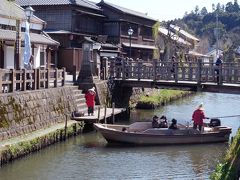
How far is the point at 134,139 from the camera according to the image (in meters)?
21.4

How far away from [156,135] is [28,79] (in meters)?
6.82

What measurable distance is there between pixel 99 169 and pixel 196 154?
546 centimetres

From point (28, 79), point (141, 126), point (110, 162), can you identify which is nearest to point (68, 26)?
point (28, 79)

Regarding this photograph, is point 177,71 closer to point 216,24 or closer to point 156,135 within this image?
point 156,135

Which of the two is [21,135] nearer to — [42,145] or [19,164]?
[42,145]

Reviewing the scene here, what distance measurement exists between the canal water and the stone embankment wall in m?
1.46

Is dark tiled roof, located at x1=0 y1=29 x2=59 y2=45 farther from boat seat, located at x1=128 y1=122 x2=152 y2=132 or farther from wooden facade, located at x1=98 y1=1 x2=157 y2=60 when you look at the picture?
wooden facade, located at x1=98 y1=1 x2=157 y2=60

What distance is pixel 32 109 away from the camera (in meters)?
20.5

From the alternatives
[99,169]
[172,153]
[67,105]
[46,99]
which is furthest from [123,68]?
[99,169]

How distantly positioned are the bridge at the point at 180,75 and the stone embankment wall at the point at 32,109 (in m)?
6.25

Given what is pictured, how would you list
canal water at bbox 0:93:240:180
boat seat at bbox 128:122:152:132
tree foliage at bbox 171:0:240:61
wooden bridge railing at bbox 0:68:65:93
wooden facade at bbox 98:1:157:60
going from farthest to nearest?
tree foliage at bbox 171:0:240:61
wooden facade at bbox 98:1:157:60
boat seat at bbox 128:122:152:132
wooden bridge railing at bbox 0:68:65:93
canal water at bbox 0:93:240:180

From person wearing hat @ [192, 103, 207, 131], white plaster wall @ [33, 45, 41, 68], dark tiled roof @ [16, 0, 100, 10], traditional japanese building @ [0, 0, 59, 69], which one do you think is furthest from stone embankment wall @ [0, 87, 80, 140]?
dark tiled roof @ [16, 0, 100, 10]

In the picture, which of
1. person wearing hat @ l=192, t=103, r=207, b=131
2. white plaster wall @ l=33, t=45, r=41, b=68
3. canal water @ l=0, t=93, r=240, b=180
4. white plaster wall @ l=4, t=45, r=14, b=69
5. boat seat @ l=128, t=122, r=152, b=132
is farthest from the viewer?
white plaster wall @ l=33, t=45, r=41, b=68

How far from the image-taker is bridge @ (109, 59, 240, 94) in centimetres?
2579
